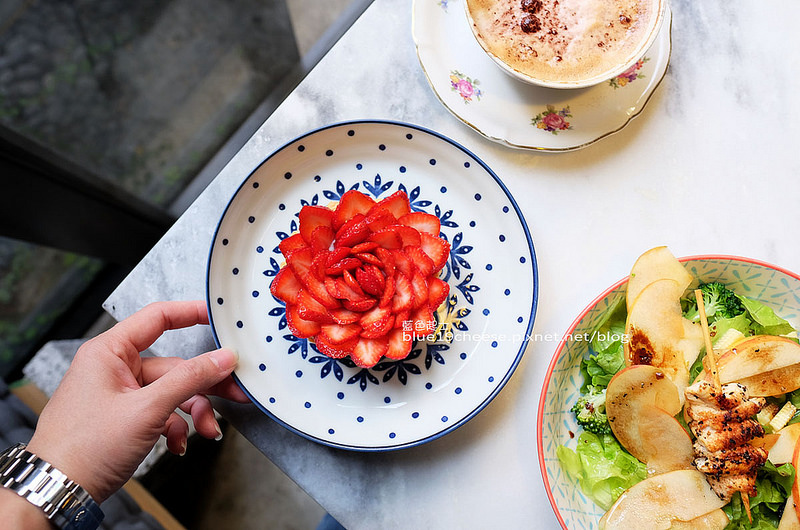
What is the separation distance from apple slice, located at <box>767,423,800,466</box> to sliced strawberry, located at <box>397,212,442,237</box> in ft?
2.51

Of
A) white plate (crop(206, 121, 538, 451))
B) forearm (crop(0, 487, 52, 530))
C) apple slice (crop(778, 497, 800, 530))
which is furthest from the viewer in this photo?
white plate (crop(206, 121, 538, 451))

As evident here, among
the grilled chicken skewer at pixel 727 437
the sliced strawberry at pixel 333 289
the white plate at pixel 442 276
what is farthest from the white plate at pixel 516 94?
the grilled chicken skewer at pixel 727 437

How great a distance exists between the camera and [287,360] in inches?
46.9

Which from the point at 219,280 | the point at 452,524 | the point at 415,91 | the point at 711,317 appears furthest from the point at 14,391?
the point at 711,317

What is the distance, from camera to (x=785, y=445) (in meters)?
1.10

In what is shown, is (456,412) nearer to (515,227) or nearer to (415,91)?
(515,227)

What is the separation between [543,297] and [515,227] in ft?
0.61

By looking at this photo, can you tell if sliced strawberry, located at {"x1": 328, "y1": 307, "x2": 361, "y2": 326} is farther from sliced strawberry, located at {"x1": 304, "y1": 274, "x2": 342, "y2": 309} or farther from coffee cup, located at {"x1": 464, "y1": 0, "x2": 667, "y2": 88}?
coffee cup, located at {"x1": 464, "y1": 0, "x2": 667, "y2": 88}

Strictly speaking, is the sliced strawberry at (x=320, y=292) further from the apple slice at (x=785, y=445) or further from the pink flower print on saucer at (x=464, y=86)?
the apple slice at (x=785, y=445)

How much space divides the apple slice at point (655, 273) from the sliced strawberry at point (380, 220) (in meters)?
0.49

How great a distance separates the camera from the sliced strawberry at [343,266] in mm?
1031

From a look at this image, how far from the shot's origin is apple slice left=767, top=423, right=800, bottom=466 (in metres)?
1.09

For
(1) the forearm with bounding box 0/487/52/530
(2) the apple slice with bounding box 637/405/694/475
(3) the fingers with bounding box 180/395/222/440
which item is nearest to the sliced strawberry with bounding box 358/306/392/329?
(3) the fingers with bounding box 180/395/222/440

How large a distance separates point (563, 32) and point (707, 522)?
1.01 metres
